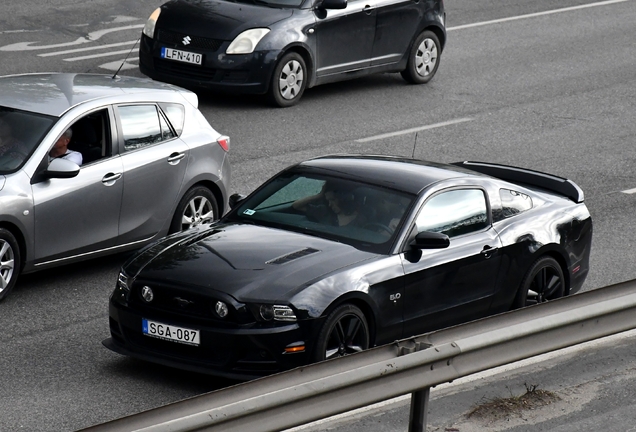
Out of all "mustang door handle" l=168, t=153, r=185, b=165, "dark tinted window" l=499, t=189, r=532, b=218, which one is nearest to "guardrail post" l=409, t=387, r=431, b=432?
"dark tinted window" l=499, t=189, r=532, b=218

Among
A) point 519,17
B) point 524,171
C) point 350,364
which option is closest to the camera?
point 350,364

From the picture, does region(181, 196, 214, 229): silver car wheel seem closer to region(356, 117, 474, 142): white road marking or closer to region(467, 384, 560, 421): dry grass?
region(356, 117, 474, 142): white road marking

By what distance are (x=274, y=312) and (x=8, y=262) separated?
2.74 metres

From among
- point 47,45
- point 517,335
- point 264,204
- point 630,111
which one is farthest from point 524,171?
point 47,45

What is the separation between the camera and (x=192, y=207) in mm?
11164

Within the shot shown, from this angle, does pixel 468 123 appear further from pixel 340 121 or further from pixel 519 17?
pixel 519 17

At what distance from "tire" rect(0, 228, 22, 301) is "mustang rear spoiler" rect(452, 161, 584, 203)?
12.3ft

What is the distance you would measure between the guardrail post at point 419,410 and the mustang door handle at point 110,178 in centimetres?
524

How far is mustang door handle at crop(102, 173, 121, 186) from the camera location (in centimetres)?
1023

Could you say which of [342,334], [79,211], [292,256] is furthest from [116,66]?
[342,334]

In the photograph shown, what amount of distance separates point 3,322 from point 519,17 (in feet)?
49.8

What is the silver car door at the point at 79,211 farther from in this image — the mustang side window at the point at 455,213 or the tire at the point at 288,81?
the tire at the point at 288,81

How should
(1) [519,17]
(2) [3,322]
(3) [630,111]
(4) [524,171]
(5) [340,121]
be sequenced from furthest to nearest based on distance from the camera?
(1) [519,17] → (3) [630,111] → (5) [340,121] → (4) [524,171] → (2) [3,322]

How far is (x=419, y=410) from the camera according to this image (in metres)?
5.52
